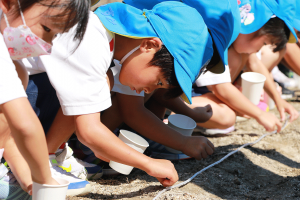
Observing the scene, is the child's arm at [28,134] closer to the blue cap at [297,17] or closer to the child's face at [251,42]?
the child's face at [251,42]

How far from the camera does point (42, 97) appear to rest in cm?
152

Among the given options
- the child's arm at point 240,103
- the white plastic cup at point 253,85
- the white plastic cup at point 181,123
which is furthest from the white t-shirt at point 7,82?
the white plastic cup at point 253,85

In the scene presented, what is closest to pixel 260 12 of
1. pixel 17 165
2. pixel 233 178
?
pixel 233 178

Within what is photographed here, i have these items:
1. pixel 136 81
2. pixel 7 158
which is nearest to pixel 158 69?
pixel 136 81

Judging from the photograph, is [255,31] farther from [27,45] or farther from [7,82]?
[7,82]

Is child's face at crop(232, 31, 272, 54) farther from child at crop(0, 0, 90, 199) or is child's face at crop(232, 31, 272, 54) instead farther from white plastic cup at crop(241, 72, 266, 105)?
child at crop(0, 0, 90, 199)

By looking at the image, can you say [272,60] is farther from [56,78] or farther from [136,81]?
[56,78]

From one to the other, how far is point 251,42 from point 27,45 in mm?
1785

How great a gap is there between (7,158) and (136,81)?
64 centimetres

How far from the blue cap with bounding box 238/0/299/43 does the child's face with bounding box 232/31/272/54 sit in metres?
0.10

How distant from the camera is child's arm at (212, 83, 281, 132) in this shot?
2.09 m

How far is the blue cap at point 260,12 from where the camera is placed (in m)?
2.24

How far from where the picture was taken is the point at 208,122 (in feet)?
7.56

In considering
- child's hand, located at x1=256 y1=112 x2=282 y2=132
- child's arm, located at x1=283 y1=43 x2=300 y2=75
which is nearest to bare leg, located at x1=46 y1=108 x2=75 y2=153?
child's hand, located at x1=256 y1=112 x2=282 y2=132
